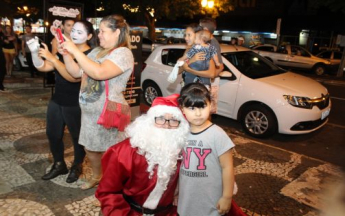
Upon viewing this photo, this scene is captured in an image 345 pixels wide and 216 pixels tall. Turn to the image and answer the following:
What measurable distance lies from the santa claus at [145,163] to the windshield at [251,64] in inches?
165

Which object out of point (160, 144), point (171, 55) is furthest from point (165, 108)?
point (171, 55)

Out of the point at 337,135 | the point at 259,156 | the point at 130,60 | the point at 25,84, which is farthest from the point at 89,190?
the point at 25,84

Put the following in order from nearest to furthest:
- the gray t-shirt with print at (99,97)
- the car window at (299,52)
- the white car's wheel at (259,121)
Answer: the gray t-shirt with print at (99,97), the white car's wheel at (259,121), the car window at (299,52)

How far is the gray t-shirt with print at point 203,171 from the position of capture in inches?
73.9

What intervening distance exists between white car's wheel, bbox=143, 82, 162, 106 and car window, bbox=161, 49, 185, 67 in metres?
0.65

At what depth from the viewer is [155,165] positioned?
189cm

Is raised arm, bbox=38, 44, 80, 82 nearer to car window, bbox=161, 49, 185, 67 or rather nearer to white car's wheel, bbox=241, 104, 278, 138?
white car's wheel, bbox=241, 104, 278, 138

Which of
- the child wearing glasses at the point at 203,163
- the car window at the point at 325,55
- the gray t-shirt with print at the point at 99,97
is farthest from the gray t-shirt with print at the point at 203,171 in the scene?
the car window at the point at 325,55

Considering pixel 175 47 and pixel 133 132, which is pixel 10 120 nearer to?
pixel 175 47

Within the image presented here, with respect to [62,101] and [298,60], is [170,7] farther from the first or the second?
[62,101]

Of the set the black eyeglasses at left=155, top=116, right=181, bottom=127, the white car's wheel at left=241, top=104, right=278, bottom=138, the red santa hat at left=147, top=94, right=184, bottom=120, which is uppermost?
the red santa hat at left=147, top=94, right=184, bottom=120

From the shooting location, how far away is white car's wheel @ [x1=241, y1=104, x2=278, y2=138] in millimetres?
5391

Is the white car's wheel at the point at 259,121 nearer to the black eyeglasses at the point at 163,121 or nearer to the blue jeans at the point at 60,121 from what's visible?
the blue jeans at the point at 60,121

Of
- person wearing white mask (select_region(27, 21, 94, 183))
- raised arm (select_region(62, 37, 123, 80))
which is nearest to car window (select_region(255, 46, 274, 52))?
person wearing white mask (select_region(27, 21, 94, 183))
